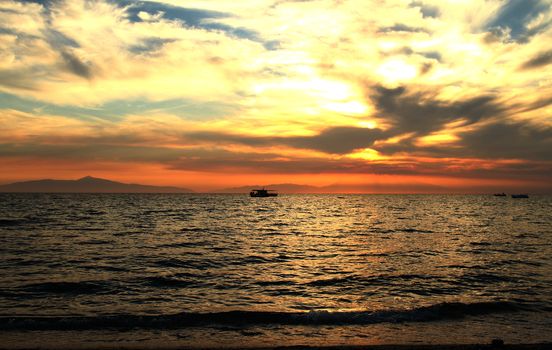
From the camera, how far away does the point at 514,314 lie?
18219mm

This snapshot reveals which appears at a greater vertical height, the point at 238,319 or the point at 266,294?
the point at 238,319

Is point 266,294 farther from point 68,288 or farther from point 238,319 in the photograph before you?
point 68,288

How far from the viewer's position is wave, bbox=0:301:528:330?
16.0 meters

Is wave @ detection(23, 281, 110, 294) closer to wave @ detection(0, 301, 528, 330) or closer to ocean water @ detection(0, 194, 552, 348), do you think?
ocean water @ detection(0, 194, 552, 348)

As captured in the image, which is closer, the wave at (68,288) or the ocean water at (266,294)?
the ocean water at (266,294)

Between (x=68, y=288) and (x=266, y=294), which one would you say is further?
(x=68, y=288)

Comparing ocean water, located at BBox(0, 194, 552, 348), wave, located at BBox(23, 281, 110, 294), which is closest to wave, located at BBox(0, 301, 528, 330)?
ocean water, located at BBox(0, 194, 552, 348)

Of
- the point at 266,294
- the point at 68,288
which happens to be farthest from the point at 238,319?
the point at 68,288

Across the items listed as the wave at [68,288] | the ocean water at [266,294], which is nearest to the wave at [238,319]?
the ocean water at [266,294]

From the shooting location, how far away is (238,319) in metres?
17.2

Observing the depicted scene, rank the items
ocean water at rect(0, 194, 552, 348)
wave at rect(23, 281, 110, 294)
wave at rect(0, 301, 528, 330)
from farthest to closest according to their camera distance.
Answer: wave at rect(23, 281, 110, 294) → wave at rect(0, 301, 528, 330) → ocean water at rect(0, 194, 552, 348)

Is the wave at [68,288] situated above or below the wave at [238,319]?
below

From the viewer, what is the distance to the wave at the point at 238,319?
15992 mm

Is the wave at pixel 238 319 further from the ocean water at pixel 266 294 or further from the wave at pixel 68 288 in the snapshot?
the wave at pixel 68 288
